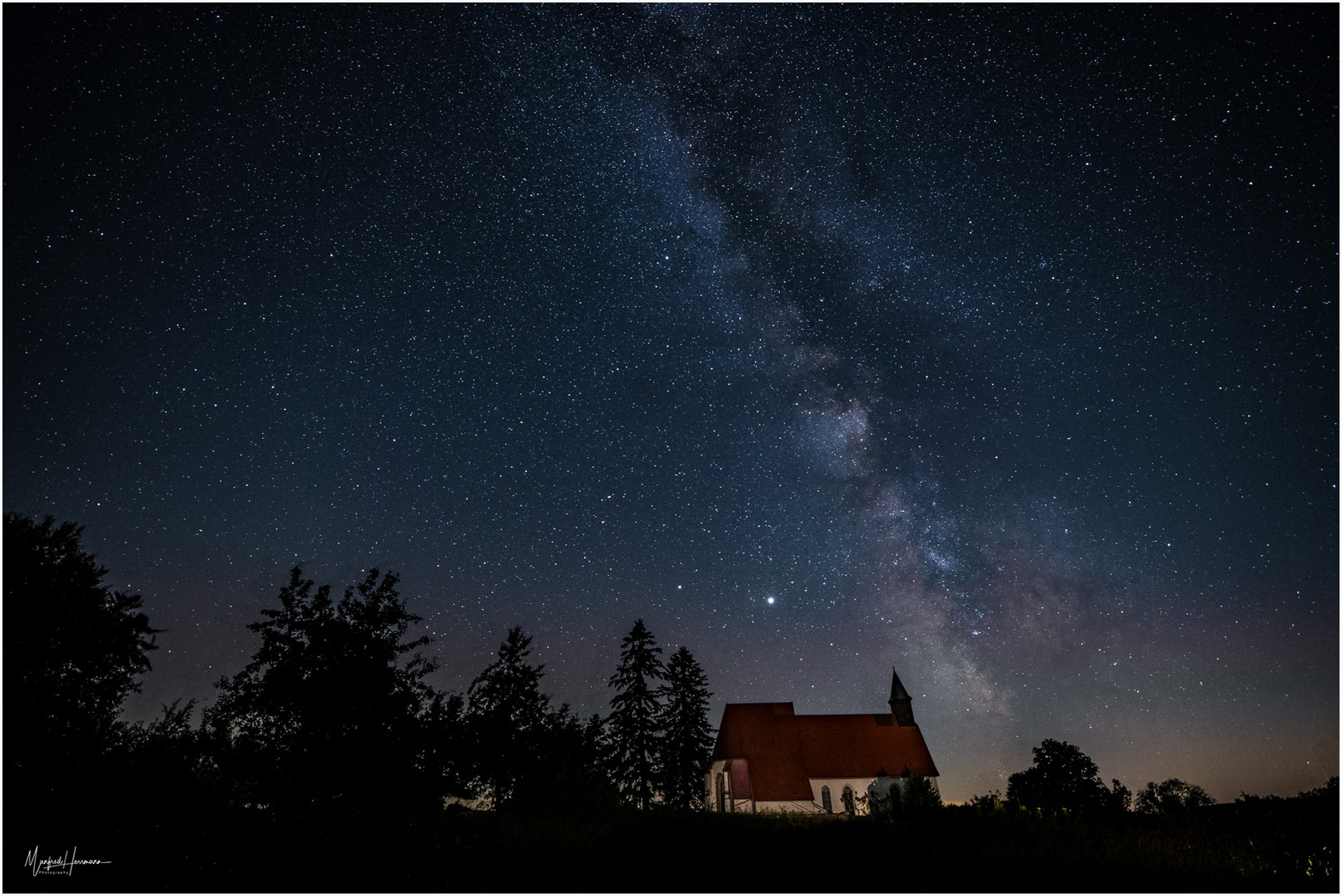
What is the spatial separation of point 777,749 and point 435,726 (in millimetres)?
34245

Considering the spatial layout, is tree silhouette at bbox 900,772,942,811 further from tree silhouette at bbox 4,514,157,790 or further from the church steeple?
the church steeple

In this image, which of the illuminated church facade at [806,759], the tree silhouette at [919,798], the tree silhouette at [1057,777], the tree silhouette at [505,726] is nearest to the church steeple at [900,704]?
the illuminated church facade at [806,759]

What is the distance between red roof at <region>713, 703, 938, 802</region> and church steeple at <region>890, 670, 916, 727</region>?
210 centimetres

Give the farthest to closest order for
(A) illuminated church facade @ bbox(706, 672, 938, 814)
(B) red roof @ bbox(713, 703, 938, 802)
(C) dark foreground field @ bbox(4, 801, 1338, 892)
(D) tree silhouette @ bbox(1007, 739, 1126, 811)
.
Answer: (D) tree silhouette @ bbox(1007, 739, 1126, 811), (B) red roof @ bbox(713, 703, 938, 802), (A) illuminated church facade @ bbox(706, 672, 938, 814), (C) dark foreground field @ bbox(4, 801, 1338, 892)

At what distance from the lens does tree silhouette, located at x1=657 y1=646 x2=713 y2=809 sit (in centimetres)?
4088

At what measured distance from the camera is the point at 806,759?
5088 centimetres

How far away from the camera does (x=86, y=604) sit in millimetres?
19906

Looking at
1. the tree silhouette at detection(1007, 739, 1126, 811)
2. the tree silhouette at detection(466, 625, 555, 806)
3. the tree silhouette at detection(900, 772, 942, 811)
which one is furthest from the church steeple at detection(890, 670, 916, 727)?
the tree silhouette at detection(900, 772, 942, 811)

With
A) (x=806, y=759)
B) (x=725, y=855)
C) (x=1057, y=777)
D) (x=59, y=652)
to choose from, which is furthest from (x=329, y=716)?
(x=1057, y=777)

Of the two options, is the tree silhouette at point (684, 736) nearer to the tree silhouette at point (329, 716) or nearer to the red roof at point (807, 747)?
the red roof at point (807, 747)

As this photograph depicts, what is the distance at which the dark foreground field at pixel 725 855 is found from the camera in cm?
755

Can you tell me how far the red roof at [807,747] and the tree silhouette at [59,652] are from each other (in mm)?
42123

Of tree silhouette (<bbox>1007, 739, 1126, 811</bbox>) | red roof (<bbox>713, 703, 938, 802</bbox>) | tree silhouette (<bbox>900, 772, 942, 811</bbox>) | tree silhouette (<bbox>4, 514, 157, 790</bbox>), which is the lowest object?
tree silhouette (<bbox>1007, 739, 1126, 811</bbox>)

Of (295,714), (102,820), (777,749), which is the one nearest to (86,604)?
(295,714)
